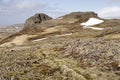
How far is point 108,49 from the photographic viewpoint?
50938mm

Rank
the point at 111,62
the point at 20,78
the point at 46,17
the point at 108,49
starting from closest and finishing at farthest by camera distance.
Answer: the point at 20,78 < the point at 111,62 < the point at 108,49 < the point at 46,17

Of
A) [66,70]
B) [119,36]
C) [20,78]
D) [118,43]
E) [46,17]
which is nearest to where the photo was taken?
[20,78]

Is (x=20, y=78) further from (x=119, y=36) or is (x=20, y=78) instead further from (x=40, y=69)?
(x=119, y=36)

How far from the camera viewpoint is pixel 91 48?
176 ft

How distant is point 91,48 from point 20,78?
66.3 ft

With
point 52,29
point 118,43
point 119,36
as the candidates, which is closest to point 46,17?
point 52,29

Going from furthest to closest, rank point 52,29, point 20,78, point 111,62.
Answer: point 52,29 → point 111,62 → point 20,78

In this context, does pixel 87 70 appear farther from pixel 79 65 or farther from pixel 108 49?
pixel 108 49

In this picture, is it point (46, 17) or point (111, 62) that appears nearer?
point (111, 62)

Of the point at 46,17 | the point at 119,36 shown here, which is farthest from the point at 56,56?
the point at 46,17

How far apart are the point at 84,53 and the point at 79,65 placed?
261 inches

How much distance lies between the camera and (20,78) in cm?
3719

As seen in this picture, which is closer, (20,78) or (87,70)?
(20,78)

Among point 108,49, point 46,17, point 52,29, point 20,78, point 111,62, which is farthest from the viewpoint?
point 46,17
